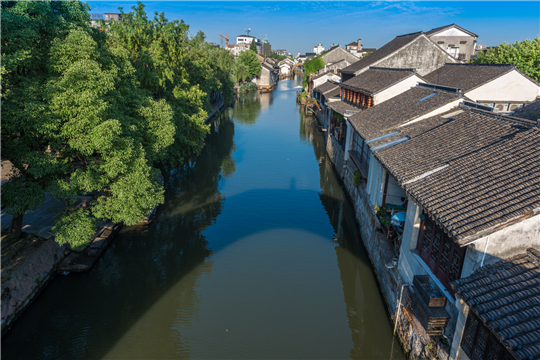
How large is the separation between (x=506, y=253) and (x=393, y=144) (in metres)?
8.30

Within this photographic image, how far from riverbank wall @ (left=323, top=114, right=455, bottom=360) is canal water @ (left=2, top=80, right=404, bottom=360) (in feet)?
2.08

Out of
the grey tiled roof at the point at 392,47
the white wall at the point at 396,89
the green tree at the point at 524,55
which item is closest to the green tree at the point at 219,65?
the grey tiled roof at the point at 392,47

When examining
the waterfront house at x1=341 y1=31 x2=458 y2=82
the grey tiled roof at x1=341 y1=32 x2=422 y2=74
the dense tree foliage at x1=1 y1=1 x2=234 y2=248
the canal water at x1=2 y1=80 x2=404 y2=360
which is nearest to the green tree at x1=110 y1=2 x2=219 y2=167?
the canal water at x1=2 y1=80 x2=404 y2=360

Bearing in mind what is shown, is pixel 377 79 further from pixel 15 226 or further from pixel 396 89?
pixel 15 226

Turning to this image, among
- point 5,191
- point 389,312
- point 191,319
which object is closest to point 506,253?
point 389,312

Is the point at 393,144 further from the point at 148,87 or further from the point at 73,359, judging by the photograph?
the point at 148,87

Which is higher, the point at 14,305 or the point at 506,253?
the point at 506,253

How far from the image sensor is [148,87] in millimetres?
25281

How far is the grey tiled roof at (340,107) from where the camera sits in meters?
31.1

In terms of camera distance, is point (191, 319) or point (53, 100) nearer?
point (53, 100)

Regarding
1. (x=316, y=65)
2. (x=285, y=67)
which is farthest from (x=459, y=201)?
(x=285, y=67)

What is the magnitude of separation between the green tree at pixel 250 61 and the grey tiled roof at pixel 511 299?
90.7 metres

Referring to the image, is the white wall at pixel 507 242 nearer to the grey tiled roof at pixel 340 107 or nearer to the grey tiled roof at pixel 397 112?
the grey tiled roof at pixel 397 112

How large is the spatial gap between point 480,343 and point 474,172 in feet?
15.5
